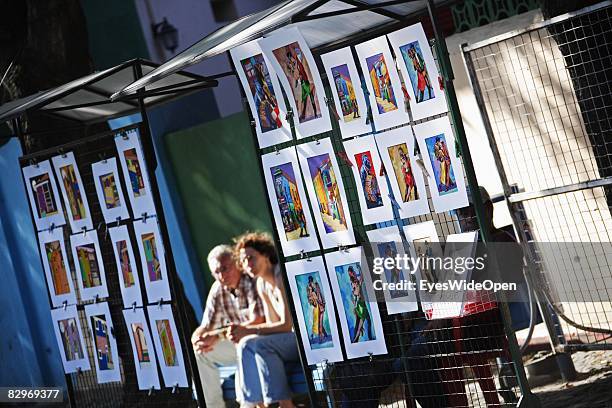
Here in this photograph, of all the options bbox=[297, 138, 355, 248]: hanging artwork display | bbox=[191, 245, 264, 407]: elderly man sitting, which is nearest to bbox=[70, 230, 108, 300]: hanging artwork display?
bbox=[191, 245, 264, 407]: elderly man sitting

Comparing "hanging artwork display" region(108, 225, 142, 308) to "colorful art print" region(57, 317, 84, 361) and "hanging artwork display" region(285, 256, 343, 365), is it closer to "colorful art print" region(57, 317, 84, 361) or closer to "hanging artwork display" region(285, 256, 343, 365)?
"colorful art print" region(57, 317, 84, 361)

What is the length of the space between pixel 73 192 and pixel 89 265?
51 centimetres

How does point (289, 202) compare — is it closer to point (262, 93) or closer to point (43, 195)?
point (262, 93)

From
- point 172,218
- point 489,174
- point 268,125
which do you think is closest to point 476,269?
point 268,125

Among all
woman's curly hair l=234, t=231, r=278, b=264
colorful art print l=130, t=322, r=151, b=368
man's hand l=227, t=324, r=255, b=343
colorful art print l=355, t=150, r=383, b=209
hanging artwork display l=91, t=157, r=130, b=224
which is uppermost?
hanging artwork display l=91, t=157, r=130, b=224

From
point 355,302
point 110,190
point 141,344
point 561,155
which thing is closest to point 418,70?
point 355,302

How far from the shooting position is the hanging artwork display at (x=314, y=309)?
5.43m

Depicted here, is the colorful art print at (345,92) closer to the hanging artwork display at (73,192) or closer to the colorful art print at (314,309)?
the colorful art print at (314,309)

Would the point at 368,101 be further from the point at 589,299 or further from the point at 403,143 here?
the point at 589,299

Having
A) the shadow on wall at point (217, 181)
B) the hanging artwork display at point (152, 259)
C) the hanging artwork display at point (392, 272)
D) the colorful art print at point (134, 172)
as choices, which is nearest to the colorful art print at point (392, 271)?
the hanging artwork display at point (392, 272)

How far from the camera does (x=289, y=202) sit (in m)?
5.50

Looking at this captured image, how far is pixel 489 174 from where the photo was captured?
9.01 m

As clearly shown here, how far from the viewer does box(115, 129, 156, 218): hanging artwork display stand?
6.05 m

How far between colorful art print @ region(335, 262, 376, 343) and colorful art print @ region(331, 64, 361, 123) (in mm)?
804
